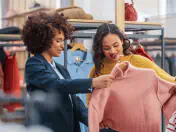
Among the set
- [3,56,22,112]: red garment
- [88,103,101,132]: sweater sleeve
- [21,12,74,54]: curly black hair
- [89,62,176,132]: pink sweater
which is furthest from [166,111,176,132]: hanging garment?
[3,56,22,112]: red garment

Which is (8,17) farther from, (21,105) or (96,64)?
(21,105)

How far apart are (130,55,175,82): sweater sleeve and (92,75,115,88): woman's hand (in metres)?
0.32

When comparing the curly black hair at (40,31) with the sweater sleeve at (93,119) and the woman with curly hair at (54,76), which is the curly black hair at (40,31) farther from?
the sweater sleeve at (93,119)

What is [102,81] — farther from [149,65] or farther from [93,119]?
[149,65]

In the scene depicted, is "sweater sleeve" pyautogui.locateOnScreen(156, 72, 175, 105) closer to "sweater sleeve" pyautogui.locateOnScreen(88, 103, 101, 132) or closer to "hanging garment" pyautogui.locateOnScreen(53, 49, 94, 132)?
"sweater sleeve" pyautogui.locateOnScreen(88, 103, 101, 132)

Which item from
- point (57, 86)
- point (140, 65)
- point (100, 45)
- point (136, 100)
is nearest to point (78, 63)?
point (100, 45)

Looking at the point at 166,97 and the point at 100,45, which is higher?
the point at 100,45

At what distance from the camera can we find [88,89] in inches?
66.8

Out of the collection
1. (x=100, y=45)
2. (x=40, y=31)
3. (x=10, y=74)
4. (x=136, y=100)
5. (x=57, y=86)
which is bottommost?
(x=10, y=74)

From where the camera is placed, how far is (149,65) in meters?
2.11

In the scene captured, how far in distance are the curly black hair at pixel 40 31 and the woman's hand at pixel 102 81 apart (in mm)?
283

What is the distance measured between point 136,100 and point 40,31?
0.59m

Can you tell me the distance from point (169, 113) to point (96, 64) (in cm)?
49

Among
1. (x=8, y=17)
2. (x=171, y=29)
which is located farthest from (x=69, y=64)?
(x=171, y=29)
